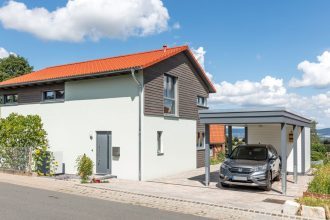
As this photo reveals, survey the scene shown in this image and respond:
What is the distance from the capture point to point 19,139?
17656 mm

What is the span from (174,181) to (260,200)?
5009 millimetres

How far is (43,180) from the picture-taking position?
14648 millimetres

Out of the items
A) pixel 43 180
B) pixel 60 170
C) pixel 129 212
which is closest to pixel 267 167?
pixel 129 212

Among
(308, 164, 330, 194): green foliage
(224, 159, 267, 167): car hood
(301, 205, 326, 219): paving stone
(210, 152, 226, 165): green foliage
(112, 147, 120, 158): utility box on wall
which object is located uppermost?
(112, 147, 120, 158): utility box on wall

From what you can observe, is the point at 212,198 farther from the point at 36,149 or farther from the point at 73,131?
the point at 36,149

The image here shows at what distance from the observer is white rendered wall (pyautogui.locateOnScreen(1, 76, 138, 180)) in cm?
1532

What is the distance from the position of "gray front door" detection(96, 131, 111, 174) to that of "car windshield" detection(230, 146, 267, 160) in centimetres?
588

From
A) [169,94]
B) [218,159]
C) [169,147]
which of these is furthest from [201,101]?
[169,147]

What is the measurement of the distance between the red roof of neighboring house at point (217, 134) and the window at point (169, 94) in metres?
9.31

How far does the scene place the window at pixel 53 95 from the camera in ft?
60.0

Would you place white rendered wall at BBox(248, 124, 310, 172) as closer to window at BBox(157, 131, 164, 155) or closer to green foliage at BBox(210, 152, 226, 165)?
green foliage at BBox(210, 152, 226, 165)

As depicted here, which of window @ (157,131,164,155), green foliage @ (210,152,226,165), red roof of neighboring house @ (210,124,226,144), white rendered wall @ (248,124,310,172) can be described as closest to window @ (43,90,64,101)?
window @ (157,131,164,155)

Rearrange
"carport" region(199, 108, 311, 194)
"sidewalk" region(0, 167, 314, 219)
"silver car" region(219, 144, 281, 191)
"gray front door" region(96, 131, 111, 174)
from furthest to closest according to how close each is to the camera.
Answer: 1. "gray front door" region(96, 131, 111, 174)
2. "silver car" region(219, 144, 281, 191)
3. "carport" region(199, 108, 311, 194)
4. "sidewalk" region(0, 167, 314, 219)

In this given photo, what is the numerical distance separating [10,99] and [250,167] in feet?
52.6
